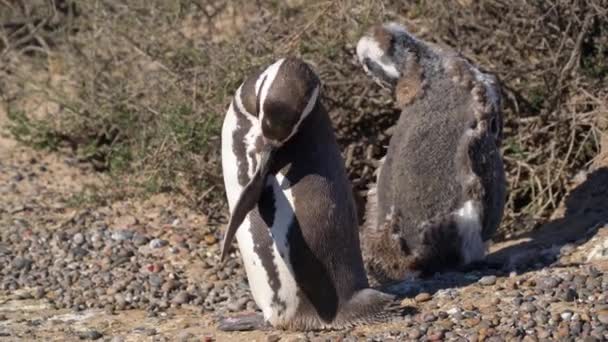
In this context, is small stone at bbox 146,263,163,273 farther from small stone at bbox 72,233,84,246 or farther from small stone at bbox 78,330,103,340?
small stone at bbox 78,330,103,340

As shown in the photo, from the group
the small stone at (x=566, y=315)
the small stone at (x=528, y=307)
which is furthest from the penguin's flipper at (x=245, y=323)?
the small stone at (x=566, y=315)

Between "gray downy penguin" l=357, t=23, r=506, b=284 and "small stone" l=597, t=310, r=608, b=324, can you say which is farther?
"gray downy penguin" l=357, t=23, r=506, b=284

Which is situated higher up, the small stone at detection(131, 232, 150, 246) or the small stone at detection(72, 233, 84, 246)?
the small stone at detection(72, 233, 84, 246)

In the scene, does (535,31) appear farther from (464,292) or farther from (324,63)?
(464,292)

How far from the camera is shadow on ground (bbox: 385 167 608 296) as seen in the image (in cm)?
456

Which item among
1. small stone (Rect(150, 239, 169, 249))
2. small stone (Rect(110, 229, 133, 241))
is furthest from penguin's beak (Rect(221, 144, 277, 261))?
small stone (Rect(110, 229, 133, 241))

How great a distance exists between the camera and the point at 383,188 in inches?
193

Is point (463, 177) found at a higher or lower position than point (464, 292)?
higher

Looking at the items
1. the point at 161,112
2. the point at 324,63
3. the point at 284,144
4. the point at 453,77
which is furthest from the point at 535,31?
the point at 284,144

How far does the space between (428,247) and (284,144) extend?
105cm

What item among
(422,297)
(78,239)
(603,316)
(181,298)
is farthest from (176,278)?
(603,316)

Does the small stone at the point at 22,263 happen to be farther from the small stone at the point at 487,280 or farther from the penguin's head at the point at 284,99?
the small stone at the point at 487,280

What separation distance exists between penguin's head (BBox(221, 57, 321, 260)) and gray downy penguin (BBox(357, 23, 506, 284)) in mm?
852

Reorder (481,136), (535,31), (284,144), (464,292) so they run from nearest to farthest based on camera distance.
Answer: (284,144)
(464,292)
(481,136)
(535,31)
